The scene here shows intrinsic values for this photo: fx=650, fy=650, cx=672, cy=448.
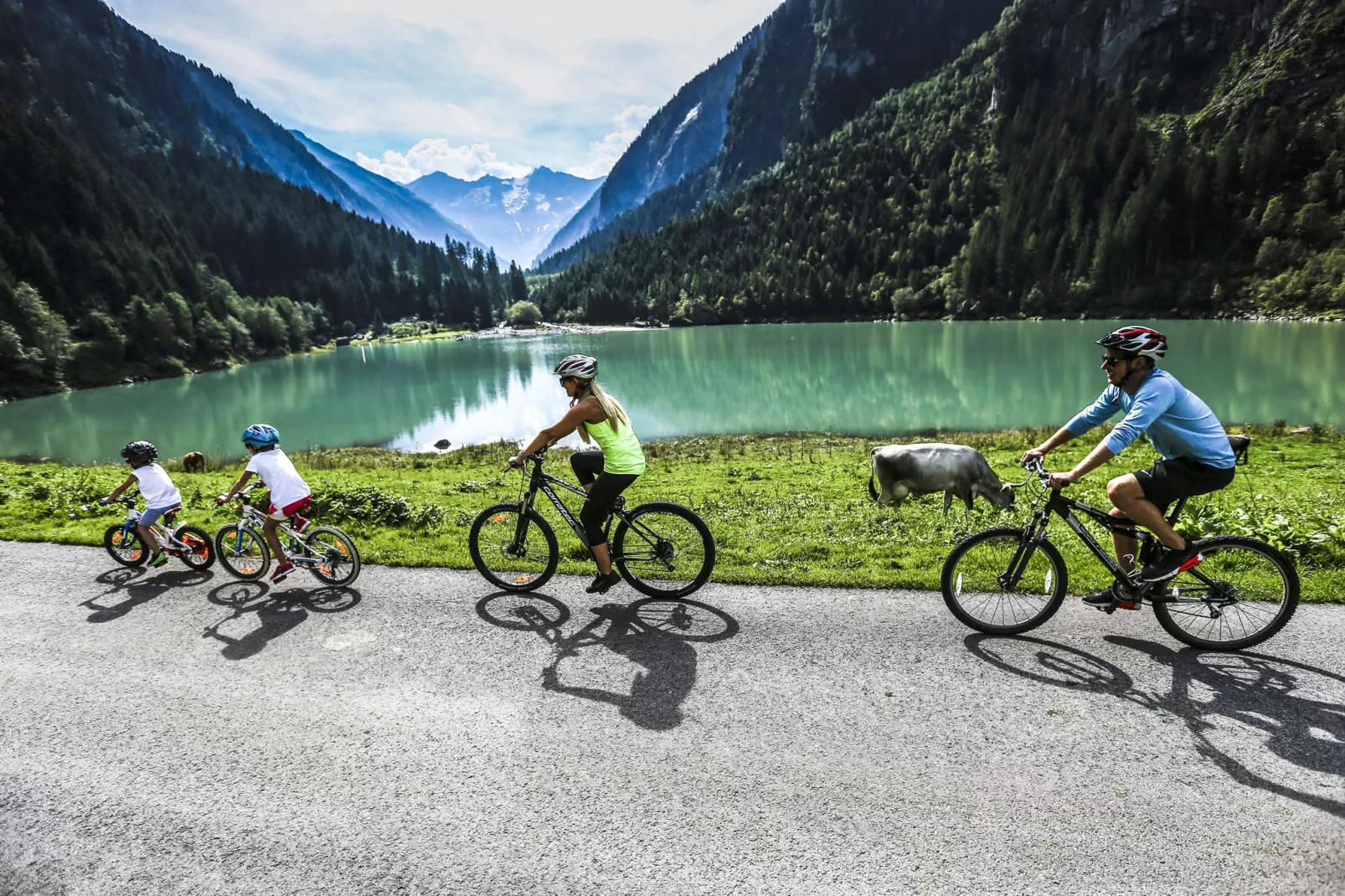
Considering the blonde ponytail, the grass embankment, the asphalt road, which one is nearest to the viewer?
the asphalt road

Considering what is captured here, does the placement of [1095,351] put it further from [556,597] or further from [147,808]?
[147,808]

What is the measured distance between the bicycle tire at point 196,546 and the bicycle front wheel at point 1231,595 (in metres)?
12.9

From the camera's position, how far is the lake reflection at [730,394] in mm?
41062

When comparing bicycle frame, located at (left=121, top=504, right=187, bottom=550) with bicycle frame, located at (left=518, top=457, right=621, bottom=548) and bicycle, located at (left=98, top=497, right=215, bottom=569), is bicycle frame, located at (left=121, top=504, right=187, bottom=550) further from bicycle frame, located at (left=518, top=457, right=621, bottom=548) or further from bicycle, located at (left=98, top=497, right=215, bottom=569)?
bicycle frame, located at (left=518, top=457, right=621, bottom=548)

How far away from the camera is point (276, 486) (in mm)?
9453

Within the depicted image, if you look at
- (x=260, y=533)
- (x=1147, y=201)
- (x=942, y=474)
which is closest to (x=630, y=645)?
(x=260, y=533)

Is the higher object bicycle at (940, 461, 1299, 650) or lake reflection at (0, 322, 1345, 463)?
bicycle at (940, 461, 1299, 650)

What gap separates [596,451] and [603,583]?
1.76m

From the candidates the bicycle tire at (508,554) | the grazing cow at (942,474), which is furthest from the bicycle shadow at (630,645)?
the grazing cow at (942,474)

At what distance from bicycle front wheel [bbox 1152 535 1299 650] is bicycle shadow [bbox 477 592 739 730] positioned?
15.2 ft

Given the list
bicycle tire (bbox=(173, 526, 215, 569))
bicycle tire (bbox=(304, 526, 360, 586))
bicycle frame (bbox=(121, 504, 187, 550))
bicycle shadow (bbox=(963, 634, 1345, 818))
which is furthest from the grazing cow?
bicycle frame (bbox=(121, 504, 187, 550))

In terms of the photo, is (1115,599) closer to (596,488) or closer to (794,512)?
(596,488)

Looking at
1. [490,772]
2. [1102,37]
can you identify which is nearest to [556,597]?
[490,772]

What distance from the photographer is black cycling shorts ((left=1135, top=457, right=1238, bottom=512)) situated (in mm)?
6434
